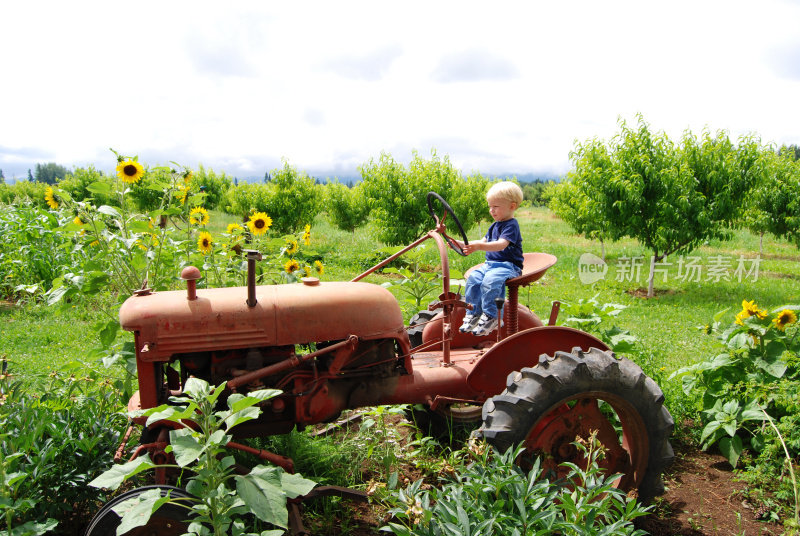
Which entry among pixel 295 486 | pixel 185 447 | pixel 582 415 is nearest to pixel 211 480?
pixel 185 447

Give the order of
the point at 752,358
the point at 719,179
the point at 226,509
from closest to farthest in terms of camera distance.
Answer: the point at 226,509
the point at 752,358
the point at 719,179

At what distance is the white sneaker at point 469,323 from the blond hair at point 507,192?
2.55ft

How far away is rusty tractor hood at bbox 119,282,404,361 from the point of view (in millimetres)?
2518

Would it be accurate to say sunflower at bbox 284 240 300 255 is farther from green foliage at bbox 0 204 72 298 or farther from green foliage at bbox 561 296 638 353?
green foliage at bbox 0 204 72 298

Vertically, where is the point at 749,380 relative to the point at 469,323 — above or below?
below

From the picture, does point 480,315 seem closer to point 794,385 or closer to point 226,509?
point 794,385

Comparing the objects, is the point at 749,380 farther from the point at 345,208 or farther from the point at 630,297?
the point at 345,208

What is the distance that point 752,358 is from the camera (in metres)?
3.56

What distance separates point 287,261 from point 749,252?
17950mm

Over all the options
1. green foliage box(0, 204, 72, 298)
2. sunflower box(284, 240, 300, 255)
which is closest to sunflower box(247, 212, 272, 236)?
sunflower box(284, 240, 300, 255)

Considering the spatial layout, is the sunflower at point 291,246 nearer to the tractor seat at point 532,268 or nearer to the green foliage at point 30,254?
the tractor seat at point 532,268

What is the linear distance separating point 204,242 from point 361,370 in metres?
1.58

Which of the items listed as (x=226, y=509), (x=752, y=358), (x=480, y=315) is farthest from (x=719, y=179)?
(x=226, y=509)

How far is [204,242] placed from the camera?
12.5 feet
